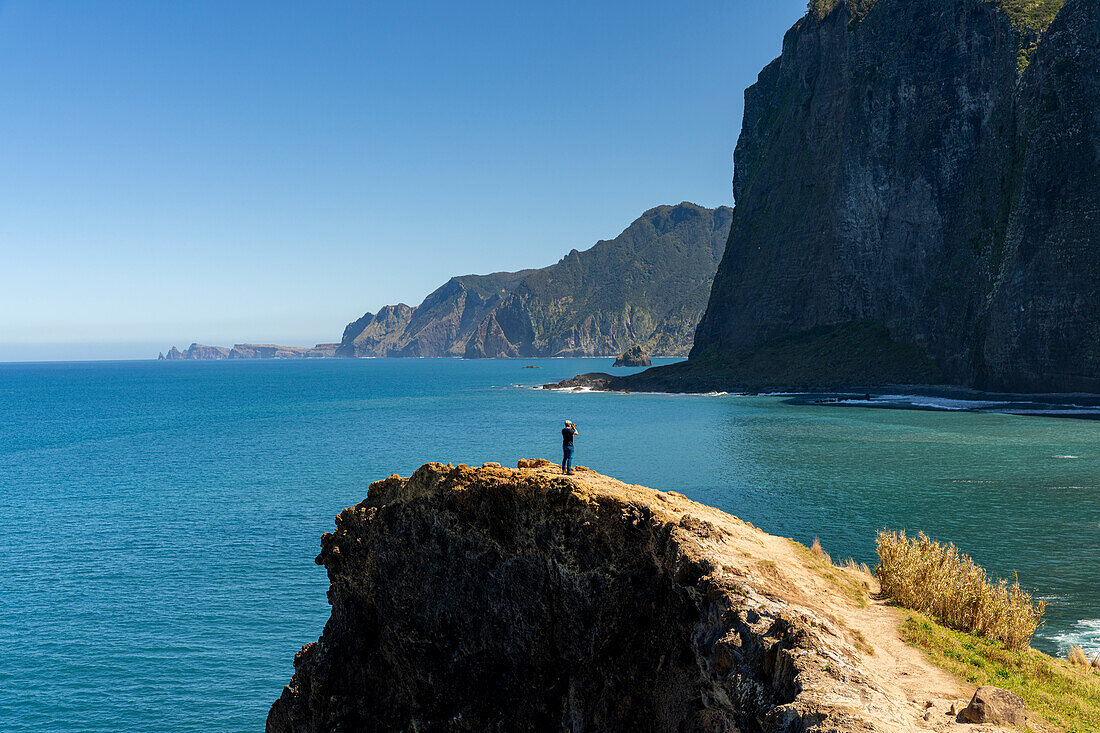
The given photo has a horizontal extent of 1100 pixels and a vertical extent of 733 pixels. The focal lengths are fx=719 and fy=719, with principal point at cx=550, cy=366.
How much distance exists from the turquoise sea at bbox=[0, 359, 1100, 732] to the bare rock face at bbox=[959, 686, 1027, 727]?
12178 mm

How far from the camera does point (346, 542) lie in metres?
19.3

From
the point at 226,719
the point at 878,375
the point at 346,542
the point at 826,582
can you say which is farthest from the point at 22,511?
the point at 878,375

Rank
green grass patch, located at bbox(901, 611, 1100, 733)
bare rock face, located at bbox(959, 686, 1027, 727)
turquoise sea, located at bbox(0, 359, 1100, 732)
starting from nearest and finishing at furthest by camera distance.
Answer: bare rock face, located at bbox(959, 686, 1027, 727), green grass patch, located at bbox(901, 611, 1100, 733), turquoise sea, located at bbox(0, 359, 1100, 732)

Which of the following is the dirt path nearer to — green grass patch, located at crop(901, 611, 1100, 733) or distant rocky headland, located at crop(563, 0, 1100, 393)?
green grass patch, located at crop(901, 611, 1100, 733)

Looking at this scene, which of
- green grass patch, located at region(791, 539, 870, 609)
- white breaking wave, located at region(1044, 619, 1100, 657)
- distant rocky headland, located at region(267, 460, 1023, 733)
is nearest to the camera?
distant rocky headland, located at region(267, 460, 1023, 733)

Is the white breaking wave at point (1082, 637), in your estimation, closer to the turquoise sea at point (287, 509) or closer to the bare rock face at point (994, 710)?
the turquoise sea at point (287, 509)

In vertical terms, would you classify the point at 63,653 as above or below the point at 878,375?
below

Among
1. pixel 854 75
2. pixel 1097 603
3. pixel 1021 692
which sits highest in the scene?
pixel 854 75

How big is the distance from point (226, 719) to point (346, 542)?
706cm

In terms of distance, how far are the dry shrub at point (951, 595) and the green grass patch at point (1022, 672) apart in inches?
18.5

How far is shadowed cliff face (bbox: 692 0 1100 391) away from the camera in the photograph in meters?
86.2

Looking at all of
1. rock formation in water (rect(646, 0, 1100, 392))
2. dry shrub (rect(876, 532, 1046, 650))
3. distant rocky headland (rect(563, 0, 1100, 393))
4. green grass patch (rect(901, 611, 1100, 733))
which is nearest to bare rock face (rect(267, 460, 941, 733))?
green grass patch (rect(901, 611, 1100, 733))

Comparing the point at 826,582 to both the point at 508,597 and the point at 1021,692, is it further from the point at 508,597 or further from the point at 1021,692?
the point at 508,597

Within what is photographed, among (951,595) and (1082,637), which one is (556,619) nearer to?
(951,595)
